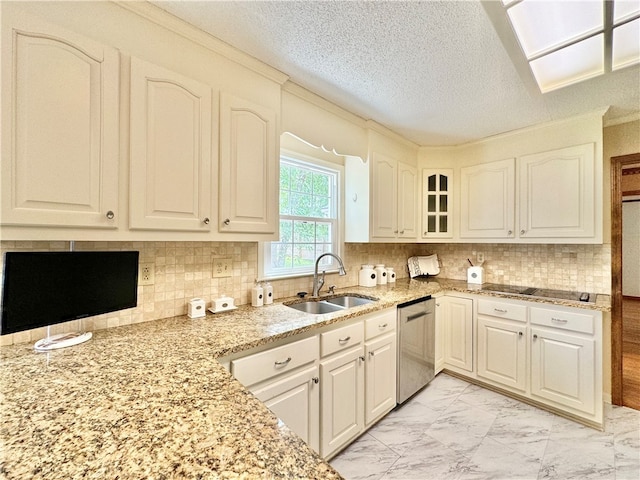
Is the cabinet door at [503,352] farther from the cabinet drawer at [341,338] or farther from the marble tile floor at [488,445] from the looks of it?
the cabinet drawer at [341,338]

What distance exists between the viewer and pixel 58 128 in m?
1.07

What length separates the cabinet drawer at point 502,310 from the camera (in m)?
2.40

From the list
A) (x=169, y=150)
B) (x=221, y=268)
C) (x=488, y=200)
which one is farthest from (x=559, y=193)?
(x=169, y=150)

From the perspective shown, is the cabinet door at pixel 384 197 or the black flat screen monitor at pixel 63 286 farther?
the cabinet door at pixel 384 197

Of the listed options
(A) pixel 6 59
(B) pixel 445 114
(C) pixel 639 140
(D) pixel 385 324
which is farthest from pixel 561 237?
(A) pixel 6 59

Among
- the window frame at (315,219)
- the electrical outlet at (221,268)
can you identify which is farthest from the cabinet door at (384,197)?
the electrical outlet at (221,268)

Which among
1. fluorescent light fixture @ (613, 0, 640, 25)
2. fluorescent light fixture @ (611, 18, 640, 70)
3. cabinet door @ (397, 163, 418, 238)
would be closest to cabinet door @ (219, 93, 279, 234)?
cabinet door @ (397, 163, 418, 238)

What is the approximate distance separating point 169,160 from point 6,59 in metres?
0.57

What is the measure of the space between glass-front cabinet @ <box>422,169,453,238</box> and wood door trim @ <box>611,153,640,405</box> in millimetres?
1280

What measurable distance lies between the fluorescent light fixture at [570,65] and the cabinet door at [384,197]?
1235mm

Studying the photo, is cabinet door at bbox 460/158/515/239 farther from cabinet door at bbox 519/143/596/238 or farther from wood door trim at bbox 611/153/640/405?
wood door trim at bbox 611/153/640/405

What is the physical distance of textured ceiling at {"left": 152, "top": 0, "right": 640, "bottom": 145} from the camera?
4.31 ft

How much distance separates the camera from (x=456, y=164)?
3.14 metres

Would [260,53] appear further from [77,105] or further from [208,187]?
Result: [77,105]
